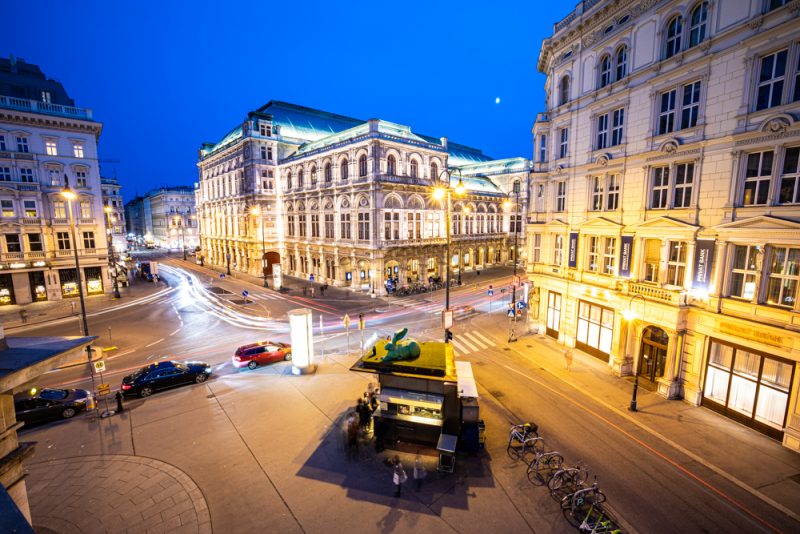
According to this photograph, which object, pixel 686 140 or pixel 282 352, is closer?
pixel 686 140

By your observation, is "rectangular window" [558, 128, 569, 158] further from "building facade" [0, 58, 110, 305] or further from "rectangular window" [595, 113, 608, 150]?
"building facade" [0, 58, 110, 305]

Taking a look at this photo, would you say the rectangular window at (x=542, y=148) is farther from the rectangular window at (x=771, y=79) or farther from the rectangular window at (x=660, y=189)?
the rectangular window at (x=771, y=79)

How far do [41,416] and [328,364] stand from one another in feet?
41.2

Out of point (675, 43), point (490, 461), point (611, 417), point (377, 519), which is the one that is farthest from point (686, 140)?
point (377, 519)

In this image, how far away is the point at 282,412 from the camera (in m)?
15.5

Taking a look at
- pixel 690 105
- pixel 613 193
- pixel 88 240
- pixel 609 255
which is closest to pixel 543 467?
pixel 609 255

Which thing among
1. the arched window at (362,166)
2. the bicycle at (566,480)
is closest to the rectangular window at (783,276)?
the bicycle at (566,480)

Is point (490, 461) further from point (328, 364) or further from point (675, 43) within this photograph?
point (675, 43)

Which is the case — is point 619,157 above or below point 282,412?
above

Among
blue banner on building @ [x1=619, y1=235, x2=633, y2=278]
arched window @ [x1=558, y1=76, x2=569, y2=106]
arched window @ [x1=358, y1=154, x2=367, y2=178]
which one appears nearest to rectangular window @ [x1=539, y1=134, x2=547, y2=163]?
arched window @ [x1=558, y1=76, x2=569, y2=106]

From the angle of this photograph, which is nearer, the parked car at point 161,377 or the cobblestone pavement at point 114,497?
the cobblestone pavement at point 114,497

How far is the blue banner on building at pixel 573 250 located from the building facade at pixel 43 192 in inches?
1860

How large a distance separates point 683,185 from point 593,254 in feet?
19.4

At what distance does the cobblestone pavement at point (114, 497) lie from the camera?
9.68 m
